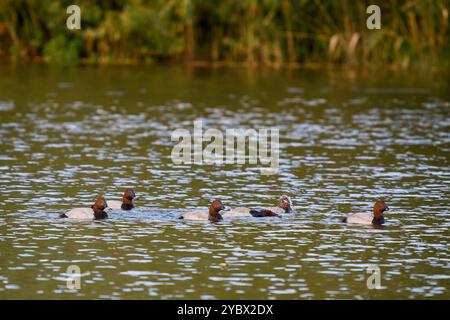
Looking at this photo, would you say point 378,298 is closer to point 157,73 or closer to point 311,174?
point 311,174

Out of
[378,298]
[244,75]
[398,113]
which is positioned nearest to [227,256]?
[378,298]

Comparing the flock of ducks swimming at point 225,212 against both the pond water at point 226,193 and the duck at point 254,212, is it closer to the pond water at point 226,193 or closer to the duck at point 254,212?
the duck at point 254,212

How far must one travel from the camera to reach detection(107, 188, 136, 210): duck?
2309 cm

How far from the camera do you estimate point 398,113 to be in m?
41.2

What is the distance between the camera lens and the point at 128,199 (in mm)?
23281

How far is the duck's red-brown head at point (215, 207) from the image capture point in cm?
2219
